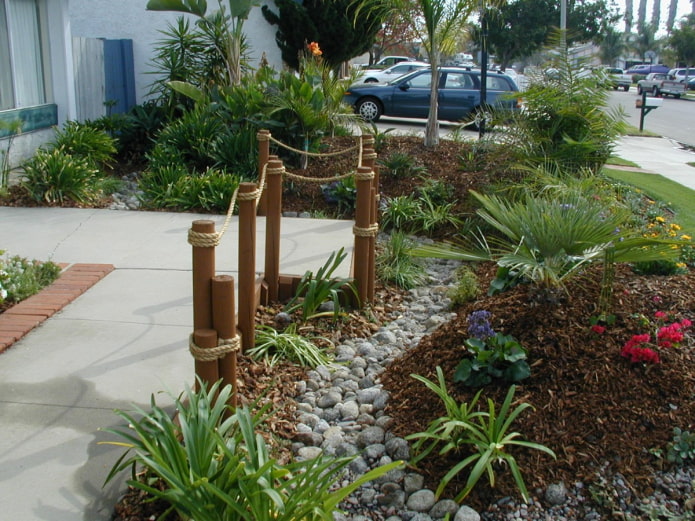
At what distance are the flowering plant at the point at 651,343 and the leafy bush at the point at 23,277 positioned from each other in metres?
3.78

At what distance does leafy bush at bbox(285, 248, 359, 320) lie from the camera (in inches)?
197

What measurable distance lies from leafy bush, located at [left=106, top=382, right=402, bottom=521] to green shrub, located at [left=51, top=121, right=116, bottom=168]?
284 inches

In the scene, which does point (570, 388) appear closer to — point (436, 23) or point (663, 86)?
point (436, 23)

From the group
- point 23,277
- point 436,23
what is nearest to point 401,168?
point 436,23

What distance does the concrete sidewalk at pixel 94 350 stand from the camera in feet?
9.70

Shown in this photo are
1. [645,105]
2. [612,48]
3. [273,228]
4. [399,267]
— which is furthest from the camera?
[612,48]

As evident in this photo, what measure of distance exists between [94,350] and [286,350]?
1.13m

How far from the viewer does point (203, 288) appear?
3.25 m

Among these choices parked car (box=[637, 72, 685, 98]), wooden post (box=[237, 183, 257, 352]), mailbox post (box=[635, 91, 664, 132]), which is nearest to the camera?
wooden post (box=[237, 183, 257, 352])

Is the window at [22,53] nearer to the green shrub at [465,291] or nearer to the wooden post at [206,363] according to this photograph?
the green shrub at [465,291]

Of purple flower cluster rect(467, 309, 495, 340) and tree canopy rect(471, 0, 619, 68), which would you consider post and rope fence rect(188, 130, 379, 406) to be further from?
tree canopy rect(471, 0, 619, 68)

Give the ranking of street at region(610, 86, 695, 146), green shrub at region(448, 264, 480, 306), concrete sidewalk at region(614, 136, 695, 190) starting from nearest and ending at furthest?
green shrub at region(448, 264, 480, 306) < concrete sidewalk at region(614, 136, 695, 190) < street at region(610, 86, 695, 146)

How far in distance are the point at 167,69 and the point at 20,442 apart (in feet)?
36.5


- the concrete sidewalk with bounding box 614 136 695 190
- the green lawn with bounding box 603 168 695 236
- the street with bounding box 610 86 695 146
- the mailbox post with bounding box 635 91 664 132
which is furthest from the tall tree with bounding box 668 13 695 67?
the green lawn with bounding box 603 168 695 236
